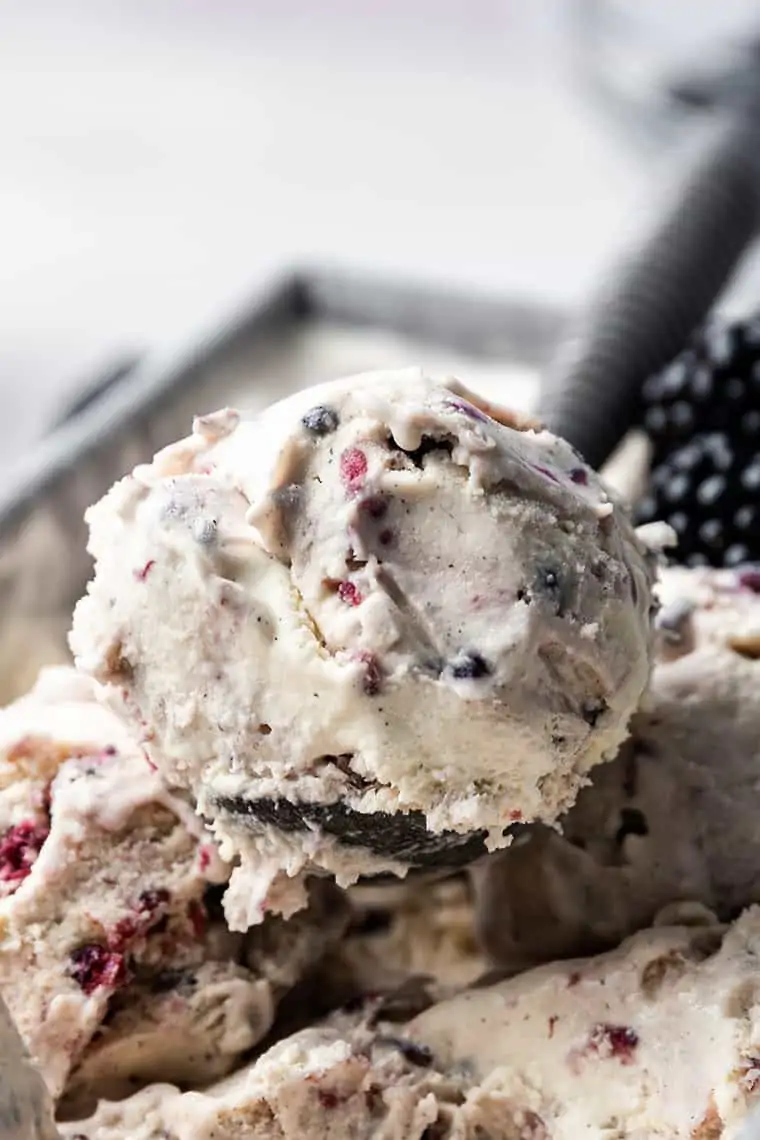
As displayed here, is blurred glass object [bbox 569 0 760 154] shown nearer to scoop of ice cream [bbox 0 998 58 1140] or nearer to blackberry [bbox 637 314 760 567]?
blackberry [bbox 637 314 760 567]

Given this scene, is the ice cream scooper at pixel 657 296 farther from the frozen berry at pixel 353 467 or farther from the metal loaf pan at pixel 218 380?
the frozen berry at pixel 353 467

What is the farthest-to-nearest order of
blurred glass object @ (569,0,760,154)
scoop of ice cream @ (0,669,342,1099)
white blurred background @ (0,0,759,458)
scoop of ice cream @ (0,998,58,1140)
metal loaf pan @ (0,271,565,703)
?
white blurred background @ (0,0,759,458) < blurred glass object @ (569,0,760,154) < metal loaf pan @ (0,271,565,703) < scoop of ice cream @ (0,669,342,1099) < scoop of ice cream @ (0,998,58,1140)

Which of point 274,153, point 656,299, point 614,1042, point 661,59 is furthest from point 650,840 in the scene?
point 274,153

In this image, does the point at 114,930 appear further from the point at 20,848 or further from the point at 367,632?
the point at 367,632

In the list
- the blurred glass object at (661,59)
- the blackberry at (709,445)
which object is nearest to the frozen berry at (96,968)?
the blackberry at (709,445)

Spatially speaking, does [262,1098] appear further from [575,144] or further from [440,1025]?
[575,144]

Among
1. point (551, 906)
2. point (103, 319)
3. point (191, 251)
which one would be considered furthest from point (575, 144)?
point (551, 906)

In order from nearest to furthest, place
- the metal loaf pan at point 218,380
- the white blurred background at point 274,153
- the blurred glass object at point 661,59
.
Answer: the metal loaf pan at point 218,380 → the blurred glass object at point 661,59 → the white blurred background at point 274,153

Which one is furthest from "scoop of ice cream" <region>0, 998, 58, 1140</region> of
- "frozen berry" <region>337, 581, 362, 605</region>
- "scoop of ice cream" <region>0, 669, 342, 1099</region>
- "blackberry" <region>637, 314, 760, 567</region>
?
"blackberry" <region>637, 314, 760, 567</region>
